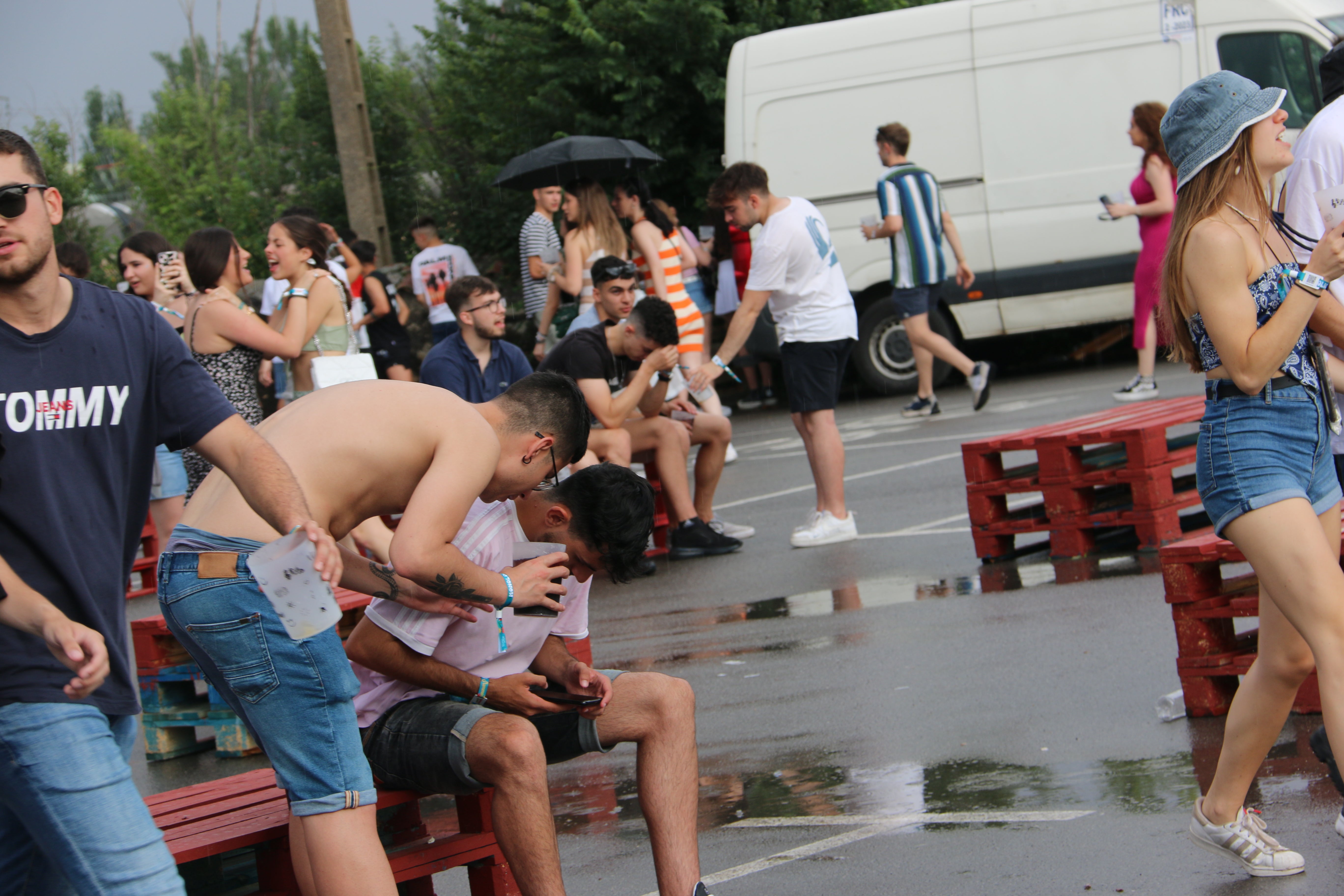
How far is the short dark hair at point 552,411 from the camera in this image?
3625 millimetres

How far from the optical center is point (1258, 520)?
132 inches

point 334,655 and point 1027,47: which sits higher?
point 1027,47

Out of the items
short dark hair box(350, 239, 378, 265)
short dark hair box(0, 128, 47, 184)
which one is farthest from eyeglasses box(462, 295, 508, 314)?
short dark hair box(350, 239, 378, 265)

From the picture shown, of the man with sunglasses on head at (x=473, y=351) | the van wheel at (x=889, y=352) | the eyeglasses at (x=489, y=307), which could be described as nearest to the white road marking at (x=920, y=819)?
the man with sunglasses on head at (x=473, y=351)

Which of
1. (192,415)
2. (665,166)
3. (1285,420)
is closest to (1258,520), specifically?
(1285,420)

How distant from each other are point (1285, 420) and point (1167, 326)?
0.38 m

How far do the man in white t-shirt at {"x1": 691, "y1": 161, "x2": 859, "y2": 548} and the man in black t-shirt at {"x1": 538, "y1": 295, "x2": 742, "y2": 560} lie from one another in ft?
1.26

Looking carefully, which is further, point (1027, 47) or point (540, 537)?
point (1027, 47)

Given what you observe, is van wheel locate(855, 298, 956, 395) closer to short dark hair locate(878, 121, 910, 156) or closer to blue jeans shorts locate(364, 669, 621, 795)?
short dark hair locate(878, 121, 910, 156)

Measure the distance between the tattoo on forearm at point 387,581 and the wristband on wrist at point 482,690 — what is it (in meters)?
0.32

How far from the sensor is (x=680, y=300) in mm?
9992

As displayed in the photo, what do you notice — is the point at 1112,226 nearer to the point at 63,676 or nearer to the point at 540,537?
the point at 540,537

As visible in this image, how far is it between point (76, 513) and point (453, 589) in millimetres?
917

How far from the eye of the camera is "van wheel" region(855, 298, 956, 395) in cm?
1402
